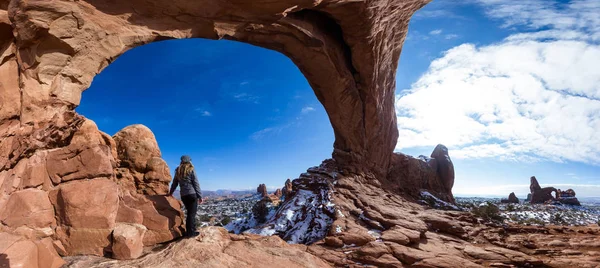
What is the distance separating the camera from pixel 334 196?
1491cm

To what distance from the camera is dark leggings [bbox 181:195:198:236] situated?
758cm

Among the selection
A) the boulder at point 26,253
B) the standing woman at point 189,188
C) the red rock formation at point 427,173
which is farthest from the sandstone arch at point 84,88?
the red rock formation at point 427,173

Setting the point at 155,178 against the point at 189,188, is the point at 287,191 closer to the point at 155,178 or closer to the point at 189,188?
the point at 155,178

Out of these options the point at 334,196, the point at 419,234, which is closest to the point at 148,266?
the point at 419,234

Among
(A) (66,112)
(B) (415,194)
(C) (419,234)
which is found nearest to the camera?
(A) (66,112)

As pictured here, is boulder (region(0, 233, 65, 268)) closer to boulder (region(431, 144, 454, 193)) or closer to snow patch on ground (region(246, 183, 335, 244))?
snow patch on ground (region(246, 183, 335, 244))

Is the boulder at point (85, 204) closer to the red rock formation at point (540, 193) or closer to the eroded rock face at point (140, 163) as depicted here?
the eroded rock face at point (140, 163)

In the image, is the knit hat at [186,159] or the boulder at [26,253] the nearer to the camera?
the boulder at [26,253]

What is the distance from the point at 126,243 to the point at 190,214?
215cm

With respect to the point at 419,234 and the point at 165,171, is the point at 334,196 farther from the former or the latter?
the point at 165,171

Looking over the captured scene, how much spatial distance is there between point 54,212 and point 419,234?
12.0 m

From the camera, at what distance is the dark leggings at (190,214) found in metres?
7.58

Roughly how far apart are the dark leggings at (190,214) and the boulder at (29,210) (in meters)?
2.97

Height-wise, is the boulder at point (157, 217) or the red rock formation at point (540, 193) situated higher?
the boulder at point (157, 217)
